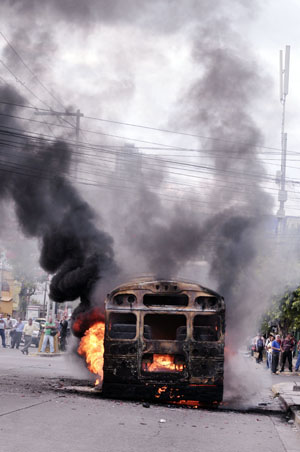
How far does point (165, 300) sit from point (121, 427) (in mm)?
4271

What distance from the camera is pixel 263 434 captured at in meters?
10.3

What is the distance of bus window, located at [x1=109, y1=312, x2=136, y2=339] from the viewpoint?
1345cm

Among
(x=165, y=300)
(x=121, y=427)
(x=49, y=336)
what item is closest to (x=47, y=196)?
(x=165, y=300)

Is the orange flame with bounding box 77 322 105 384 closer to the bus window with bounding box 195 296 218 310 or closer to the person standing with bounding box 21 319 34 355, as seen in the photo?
the bus window with bounding box 195 296 218 310

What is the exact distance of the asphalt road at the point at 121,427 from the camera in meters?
8.23

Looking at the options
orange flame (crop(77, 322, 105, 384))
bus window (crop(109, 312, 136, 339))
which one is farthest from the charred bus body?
orange flame (crop(77, 322, 105, 384))

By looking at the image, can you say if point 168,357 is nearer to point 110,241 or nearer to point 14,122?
point 110,241

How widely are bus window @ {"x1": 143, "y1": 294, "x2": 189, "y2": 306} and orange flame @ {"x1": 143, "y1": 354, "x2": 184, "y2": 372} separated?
3.31 ft

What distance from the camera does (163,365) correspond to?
529 inches

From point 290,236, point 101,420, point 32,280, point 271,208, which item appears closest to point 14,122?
point 271,208

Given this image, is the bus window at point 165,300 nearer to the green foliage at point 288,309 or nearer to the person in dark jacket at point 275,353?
the green foliage at point 288,309

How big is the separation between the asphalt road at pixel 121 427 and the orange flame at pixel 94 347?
1377 mm

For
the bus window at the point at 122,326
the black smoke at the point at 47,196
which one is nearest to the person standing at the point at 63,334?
the black smoke at the point at 47,196

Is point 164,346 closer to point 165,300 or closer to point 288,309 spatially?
point 165,300
